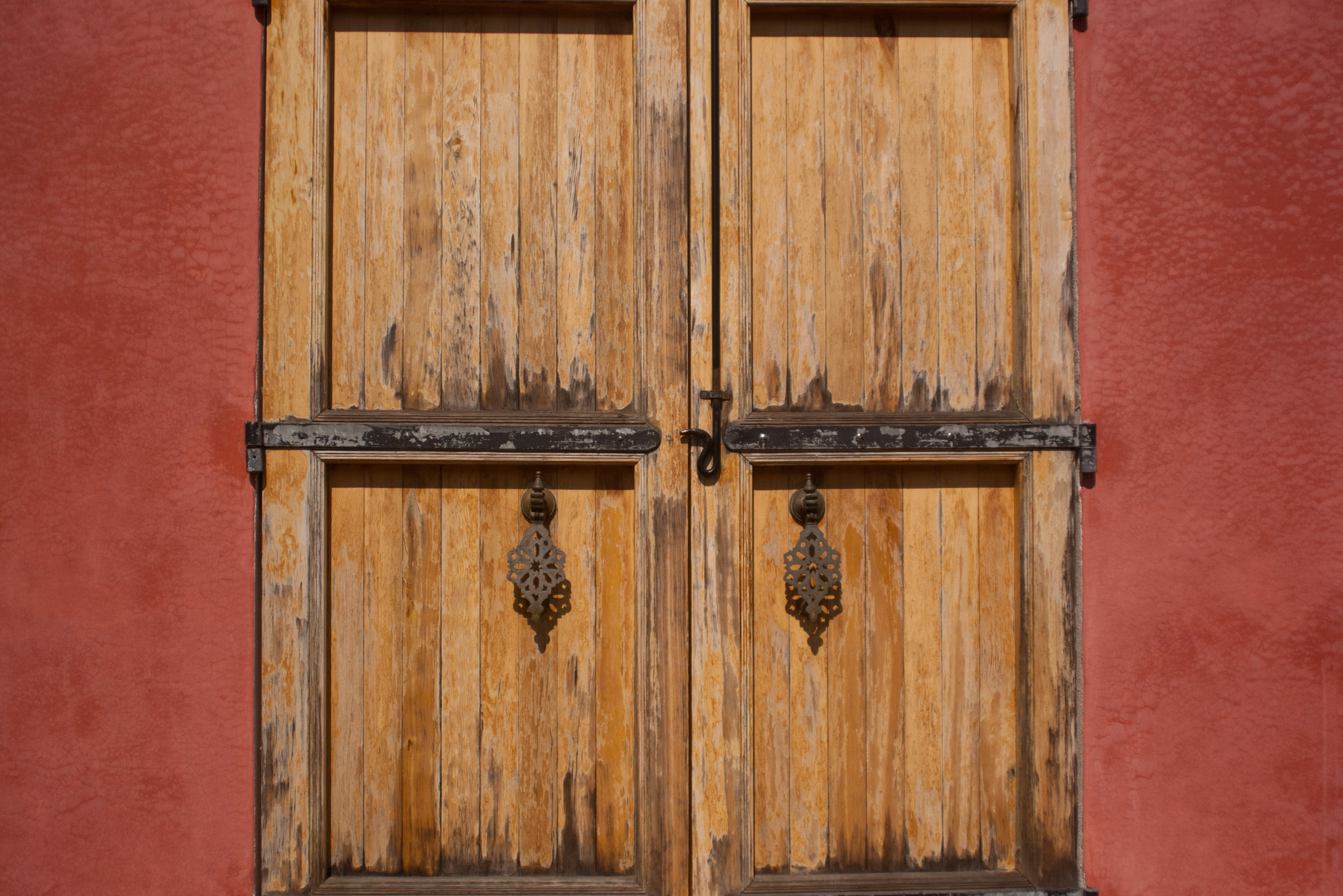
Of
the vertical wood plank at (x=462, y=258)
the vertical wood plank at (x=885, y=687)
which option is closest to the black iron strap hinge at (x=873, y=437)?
the vertical wood plank at (x=885, y=687)

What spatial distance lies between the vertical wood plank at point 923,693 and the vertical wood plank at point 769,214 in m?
0.45

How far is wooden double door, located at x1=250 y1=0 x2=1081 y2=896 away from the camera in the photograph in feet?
6.37

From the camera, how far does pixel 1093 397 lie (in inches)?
76.5

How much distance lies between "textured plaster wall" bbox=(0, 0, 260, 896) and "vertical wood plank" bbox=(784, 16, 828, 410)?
1199 millimetres

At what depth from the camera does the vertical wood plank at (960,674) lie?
2.00 m

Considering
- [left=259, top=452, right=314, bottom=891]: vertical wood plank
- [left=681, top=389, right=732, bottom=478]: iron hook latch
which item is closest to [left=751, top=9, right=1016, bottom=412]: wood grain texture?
[left=681, top=389, right=732, bottom=478]: iron hook latch

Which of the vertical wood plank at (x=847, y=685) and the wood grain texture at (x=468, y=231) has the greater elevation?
the wood grain texture at (x=468, y=231)

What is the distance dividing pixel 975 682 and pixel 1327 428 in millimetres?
939

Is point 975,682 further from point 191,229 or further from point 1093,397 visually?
point 191,229

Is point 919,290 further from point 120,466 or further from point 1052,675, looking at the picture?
point 120,466

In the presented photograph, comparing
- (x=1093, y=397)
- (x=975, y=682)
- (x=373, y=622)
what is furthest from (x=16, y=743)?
(x=1093, y=397)

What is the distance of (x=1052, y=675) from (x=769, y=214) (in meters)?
1.20

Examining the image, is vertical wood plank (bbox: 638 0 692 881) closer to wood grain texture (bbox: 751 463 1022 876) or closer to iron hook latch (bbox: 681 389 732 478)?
iron hook latch (bbox: 681 389 732 478)

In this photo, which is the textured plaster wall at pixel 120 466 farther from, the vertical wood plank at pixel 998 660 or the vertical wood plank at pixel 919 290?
the vertical wood plank at pixel 998 660
